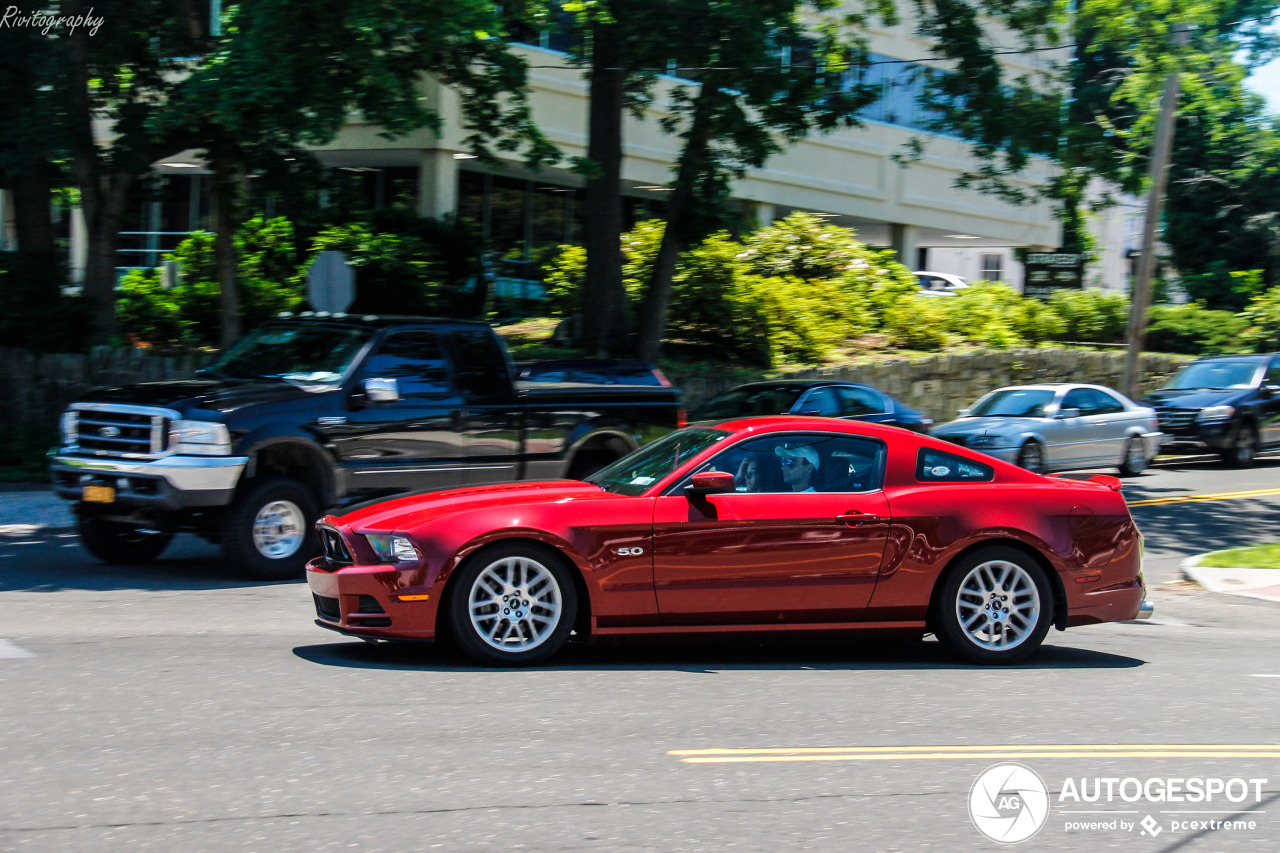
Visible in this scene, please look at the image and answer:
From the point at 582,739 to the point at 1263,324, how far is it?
3169 cm

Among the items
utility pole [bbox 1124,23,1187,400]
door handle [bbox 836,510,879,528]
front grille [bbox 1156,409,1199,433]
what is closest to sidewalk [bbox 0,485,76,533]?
door handle [bbox 836,510,879,528]

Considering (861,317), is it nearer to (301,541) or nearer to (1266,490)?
(1266,490)

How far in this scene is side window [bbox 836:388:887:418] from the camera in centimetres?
1777

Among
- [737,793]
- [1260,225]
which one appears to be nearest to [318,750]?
[737,793]

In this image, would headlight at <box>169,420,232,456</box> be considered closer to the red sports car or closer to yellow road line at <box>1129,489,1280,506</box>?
the red sports car

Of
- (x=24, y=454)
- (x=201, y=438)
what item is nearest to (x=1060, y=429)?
(x=201, y=438)

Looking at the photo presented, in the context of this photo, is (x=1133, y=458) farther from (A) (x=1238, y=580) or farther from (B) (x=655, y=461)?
(B) (x=655, y=461)

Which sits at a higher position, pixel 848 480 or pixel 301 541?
pixel 848 480

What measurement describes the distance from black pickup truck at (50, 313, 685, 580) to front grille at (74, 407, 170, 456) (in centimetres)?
1

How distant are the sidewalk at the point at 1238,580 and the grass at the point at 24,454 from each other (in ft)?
41.4

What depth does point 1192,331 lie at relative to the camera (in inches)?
1286

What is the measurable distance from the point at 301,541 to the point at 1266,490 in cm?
1506

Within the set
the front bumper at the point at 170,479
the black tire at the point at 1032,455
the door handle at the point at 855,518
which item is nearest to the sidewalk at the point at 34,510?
the front bumper at the point at 170,479

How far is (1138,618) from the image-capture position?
8.05 m
